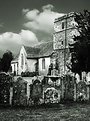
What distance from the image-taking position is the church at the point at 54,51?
4484 cm

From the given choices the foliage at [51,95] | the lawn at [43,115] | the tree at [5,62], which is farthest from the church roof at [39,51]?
the lawn at [43,115]

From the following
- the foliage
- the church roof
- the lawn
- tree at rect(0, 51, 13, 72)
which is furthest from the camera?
tree at rect(0, 51, 13, 72)

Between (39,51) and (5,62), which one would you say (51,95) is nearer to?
(39,51)

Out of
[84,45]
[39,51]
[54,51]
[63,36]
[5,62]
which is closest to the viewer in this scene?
[84,45]

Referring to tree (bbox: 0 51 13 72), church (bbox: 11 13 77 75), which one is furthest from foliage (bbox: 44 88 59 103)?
tree (bbox: 0 51 13 72)

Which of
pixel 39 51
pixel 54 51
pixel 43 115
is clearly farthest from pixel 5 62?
pixel 43 115

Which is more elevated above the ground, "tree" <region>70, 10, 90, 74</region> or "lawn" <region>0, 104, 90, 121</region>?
"tree" <region>70, 10, 90, 74</region>

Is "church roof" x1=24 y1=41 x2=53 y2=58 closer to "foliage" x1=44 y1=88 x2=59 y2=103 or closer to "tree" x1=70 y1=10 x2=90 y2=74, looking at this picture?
"tree" x1=70 y1=10 x2=90 y2=74

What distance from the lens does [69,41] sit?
1762 inches

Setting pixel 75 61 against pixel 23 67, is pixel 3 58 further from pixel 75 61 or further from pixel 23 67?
pixel 75 61

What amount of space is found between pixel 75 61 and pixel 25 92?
16.6m

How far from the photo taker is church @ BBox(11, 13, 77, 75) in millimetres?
44844

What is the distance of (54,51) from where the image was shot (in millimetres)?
48250

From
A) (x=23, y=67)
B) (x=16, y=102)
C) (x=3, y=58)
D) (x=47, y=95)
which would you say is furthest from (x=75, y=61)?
(x=3, y=58)
